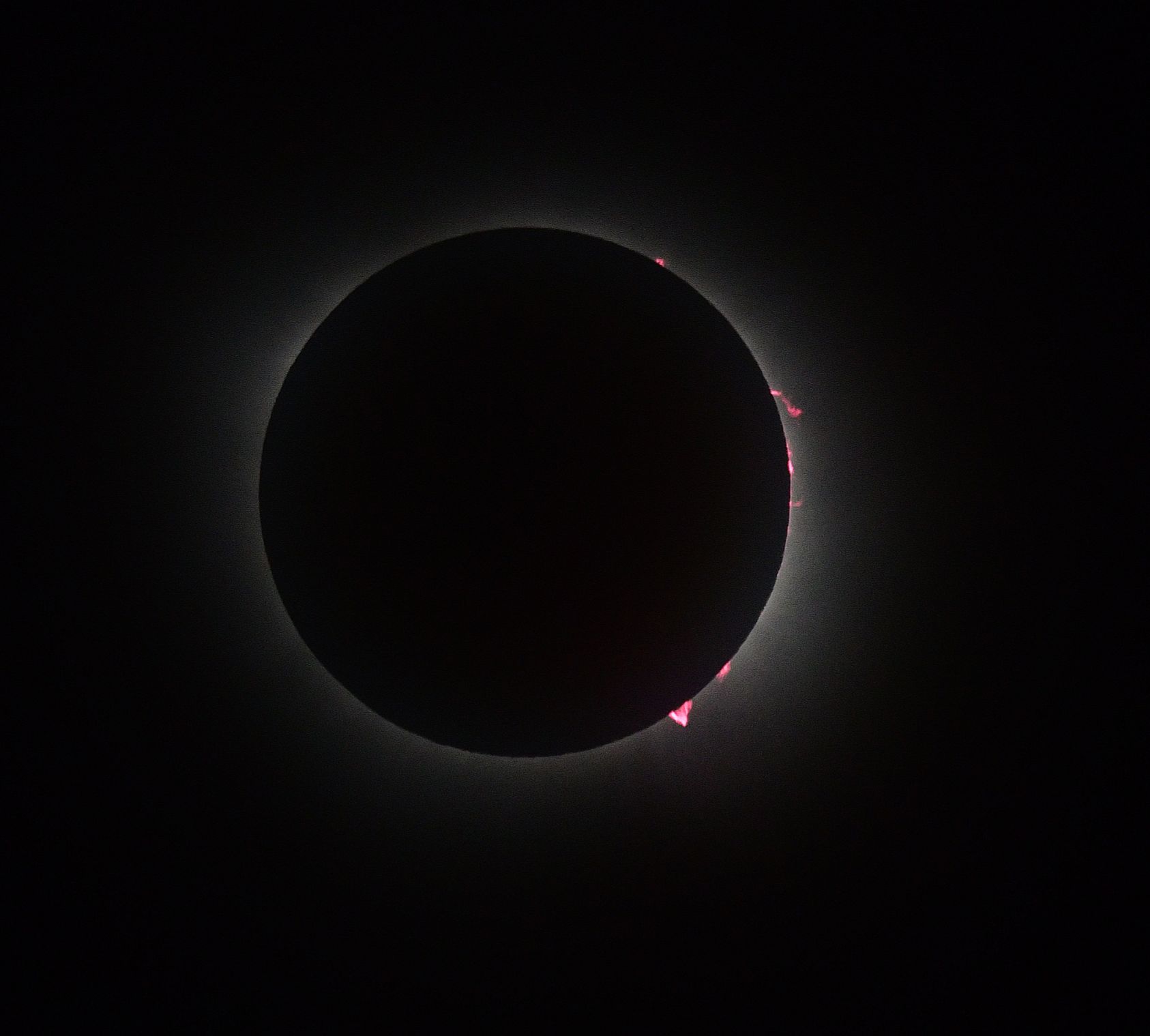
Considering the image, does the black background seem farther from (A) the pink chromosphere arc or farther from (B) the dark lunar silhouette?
(B) the dark lunar silhouette

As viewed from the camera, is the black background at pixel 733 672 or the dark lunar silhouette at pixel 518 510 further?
the black background at pixel 733 672

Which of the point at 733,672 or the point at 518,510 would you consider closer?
the point at 518,510

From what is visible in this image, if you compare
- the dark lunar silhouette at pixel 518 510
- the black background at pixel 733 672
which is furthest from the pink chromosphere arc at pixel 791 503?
the dark lunar silhouette at pixel 518 510

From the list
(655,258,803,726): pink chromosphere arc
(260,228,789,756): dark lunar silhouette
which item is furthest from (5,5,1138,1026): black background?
(260,228,789,756): dark lunar silhouette

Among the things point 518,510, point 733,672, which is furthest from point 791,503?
point 518,510

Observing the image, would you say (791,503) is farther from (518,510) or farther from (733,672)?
(518,510)

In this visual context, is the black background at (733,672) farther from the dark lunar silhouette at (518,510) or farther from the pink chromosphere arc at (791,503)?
the dark lunar silhouette at (518,510)

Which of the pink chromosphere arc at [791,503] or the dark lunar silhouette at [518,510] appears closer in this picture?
the dark lunar silhouette at [518,510]
